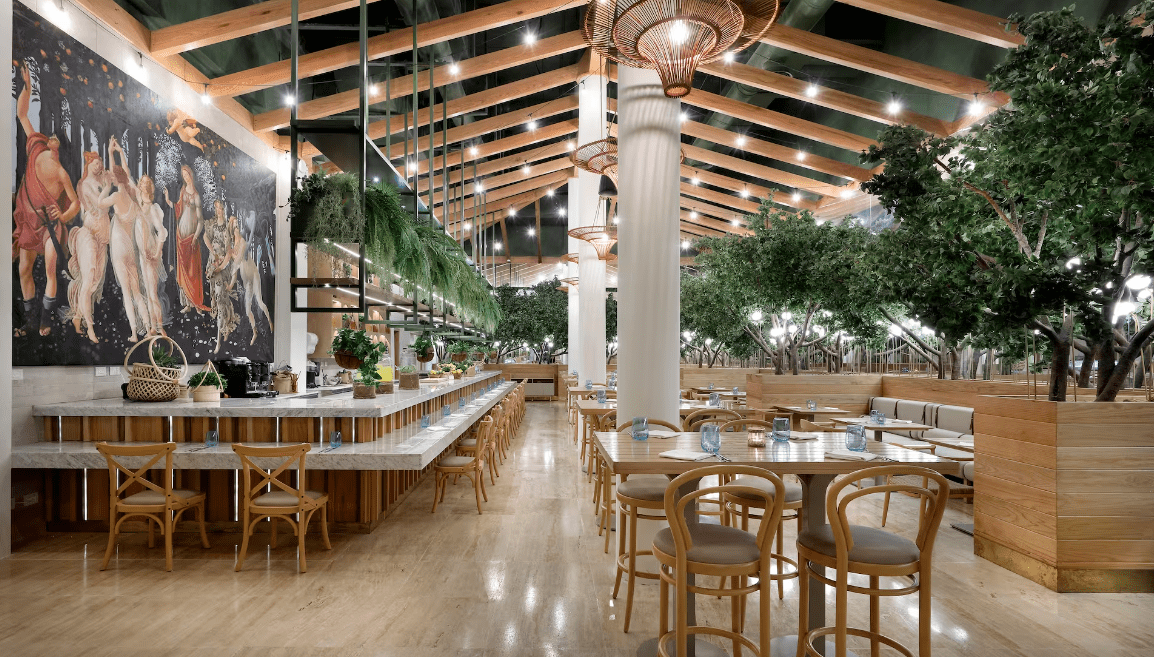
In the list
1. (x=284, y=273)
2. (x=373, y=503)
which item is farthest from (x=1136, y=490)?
(x=284, y=273)

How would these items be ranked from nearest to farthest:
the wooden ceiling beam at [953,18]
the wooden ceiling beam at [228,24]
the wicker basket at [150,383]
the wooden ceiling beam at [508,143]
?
1. the wicker basket at [150,383]
2. the wooden ceiling beam at [228,24]
3. the wooden ceiling beam at [953,18]
4. the wooden ceiling beam at [508,143]

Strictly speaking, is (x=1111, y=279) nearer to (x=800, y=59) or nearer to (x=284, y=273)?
(x=800, y=59)

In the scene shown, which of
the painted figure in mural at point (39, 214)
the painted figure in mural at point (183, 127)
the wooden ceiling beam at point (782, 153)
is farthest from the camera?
the wooden ceiling beam at point (782, 153)

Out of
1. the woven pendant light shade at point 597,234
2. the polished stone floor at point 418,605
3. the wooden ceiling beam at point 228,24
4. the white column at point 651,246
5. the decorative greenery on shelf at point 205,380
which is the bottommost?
the polished stone floor at point 418,605

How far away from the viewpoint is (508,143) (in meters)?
11.2

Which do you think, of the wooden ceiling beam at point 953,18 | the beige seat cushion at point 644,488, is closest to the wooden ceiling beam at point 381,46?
the wooden ceiling beam at point 953,18

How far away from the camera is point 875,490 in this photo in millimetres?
2299

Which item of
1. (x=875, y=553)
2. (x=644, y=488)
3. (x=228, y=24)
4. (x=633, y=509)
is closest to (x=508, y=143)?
(x=228, y=24)

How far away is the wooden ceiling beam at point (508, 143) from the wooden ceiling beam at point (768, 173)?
241 centimetres

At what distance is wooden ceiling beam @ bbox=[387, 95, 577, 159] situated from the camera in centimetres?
992

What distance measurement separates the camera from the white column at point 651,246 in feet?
13.9

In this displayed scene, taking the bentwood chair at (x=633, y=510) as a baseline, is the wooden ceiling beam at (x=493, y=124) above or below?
above

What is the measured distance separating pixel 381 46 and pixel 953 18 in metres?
6.01

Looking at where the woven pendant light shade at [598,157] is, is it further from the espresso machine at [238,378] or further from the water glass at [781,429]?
the water glass at [781,429]
